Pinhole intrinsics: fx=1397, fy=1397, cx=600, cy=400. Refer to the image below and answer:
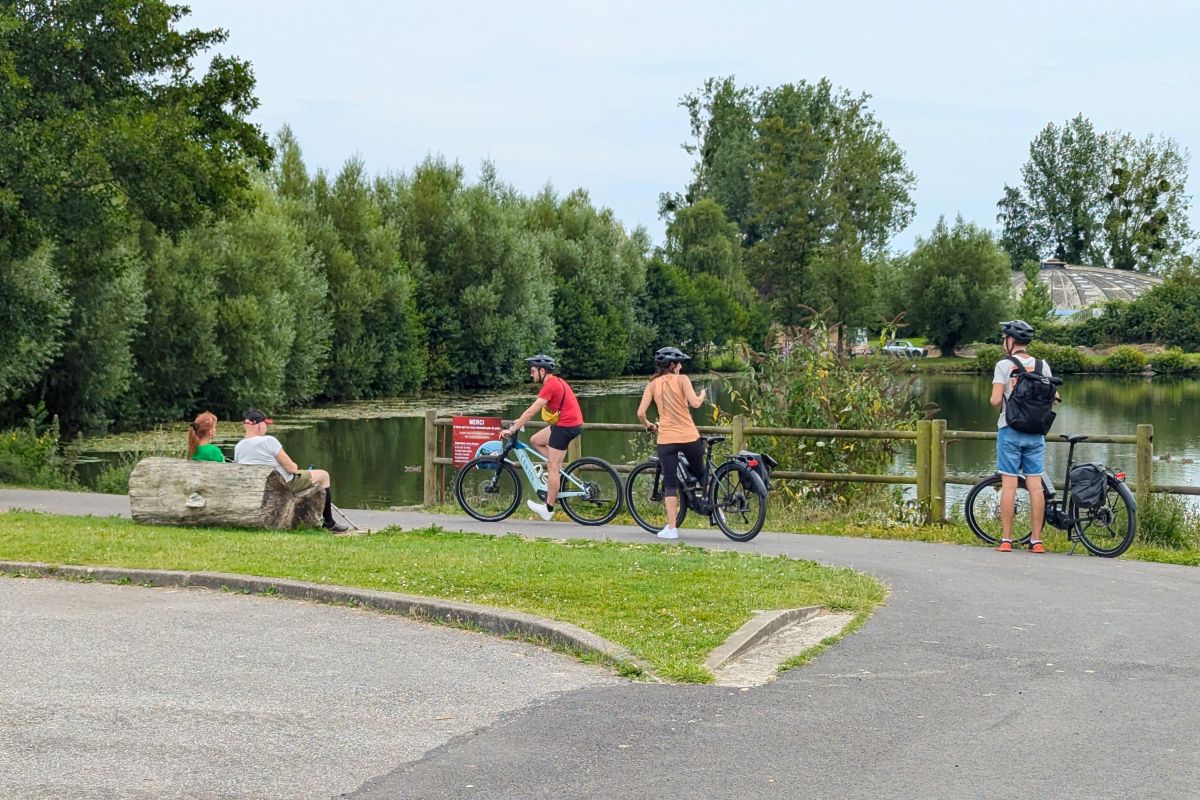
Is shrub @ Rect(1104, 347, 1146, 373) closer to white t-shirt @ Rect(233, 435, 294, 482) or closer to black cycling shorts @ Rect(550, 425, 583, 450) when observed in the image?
black cycling shorts @ Rect(550, 425, 583, 450)

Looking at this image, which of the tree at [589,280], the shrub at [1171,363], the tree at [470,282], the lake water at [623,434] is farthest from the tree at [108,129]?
the shrub at [1171,363]

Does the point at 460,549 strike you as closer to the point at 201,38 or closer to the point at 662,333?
the point at 201,38

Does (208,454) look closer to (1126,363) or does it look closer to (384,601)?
(384,601)

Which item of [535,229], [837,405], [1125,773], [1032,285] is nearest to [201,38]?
[837,405]

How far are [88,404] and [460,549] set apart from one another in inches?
1140

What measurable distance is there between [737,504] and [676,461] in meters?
0.75

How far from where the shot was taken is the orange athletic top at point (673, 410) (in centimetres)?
1366

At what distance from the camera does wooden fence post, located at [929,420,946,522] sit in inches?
599

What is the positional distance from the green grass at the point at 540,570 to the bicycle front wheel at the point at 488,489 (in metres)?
2.68

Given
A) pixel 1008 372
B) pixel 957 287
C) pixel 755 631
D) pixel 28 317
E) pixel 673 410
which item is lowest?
pixel 755 631

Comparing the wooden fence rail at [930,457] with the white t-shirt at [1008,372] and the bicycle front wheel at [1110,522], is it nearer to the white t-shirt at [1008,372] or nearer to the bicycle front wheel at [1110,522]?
the bicycle front wheel at [1110,522]

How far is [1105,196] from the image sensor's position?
119312 millimetres

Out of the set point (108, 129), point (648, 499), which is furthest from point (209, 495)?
point (108, 129)

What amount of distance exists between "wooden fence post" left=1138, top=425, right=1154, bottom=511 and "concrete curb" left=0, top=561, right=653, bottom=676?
842 cm
